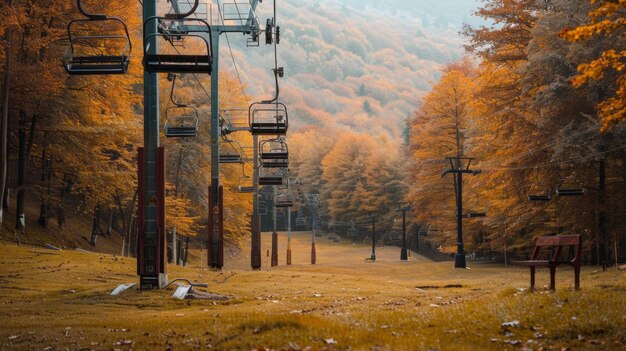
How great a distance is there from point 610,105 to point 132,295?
11.7 m

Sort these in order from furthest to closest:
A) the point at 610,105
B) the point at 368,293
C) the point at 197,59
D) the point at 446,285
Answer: the point at 446,285 → the point at 368,293 → the point at 197,59 → the point at 610,105

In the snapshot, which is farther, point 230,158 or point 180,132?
point 230,158

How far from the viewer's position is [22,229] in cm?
3775

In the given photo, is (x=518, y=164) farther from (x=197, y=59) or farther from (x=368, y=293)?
(x=197, y=59)

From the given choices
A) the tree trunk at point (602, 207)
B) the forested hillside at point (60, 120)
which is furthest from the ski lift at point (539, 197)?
the forested hillside at point (60, 120)

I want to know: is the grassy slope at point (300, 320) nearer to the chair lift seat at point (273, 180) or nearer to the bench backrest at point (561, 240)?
the bench backrest at point (561, 240)

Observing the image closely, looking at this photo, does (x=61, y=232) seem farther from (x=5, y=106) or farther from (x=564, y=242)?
(x=564, y=242)

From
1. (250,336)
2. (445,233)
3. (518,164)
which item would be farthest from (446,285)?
(445,233)

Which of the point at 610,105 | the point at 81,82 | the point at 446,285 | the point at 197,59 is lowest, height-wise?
the point at 446,285

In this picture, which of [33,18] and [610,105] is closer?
[610,105]

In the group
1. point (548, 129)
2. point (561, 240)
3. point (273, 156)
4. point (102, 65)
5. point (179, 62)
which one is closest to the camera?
point (561, 240)

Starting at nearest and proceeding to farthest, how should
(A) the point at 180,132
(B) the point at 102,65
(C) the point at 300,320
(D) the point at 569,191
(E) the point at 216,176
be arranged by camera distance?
1. (C) the point at 300,320
2. (B) the point at 102,65
3. (A) the point at 180,132
4. (E) the point at 216,176
5. (D) the point at 569,191

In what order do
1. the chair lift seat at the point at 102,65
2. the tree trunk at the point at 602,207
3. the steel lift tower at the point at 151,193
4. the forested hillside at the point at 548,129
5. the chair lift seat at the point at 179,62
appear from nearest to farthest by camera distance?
the chair lift seat at the point at 179,62
the chair lift seat at the point at 102,65
the steel lift tower at the point at 151,193
the forested hillside at the point at 548,129
the tree trunk at the point at 602,207

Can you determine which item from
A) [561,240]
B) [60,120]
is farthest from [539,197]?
[561,240]
